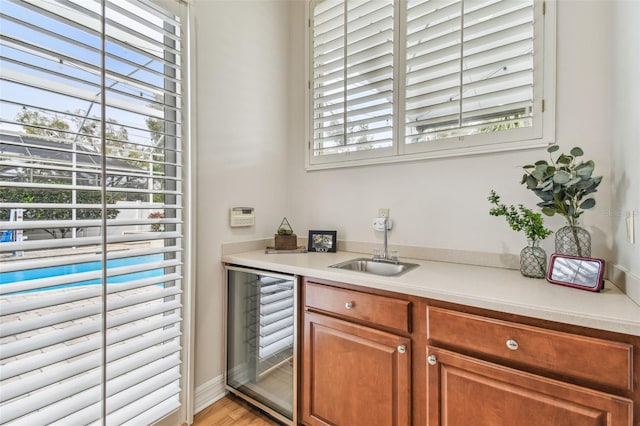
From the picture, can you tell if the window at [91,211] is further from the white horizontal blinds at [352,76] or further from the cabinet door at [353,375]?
the white horizontal blinds at [352,76]

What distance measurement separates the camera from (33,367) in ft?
3.57

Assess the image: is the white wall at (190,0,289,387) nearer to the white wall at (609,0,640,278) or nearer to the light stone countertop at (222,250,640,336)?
the light stone countertop at (222,250,640,336)

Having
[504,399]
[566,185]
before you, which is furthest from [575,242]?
[504,399]

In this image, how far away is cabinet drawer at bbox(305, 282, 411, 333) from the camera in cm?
124

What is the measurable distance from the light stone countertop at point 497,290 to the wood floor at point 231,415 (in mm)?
877

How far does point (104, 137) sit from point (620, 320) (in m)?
1.97

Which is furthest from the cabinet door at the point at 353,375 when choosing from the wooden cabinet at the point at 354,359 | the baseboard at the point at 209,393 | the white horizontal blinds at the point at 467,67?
the white horizontal blinds at the point at 467,67

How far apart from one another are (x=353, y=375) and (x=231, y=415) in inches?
34.6

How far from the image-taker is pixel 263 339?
1787 mm

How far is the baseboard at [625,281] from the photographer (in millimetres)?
982

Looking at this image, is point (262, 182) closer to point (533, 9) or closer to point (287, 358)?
point (287, 358)

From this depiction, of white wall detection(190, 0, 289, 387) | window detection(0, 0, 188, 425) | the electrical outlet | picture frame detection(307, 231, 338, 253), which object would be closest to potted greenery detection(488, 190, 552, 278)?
the electrical outlet

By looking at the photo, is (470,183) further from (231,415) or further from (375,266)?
(231,415)

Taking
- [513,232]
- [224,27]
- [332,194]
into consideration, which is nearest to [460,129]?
[513,232]
